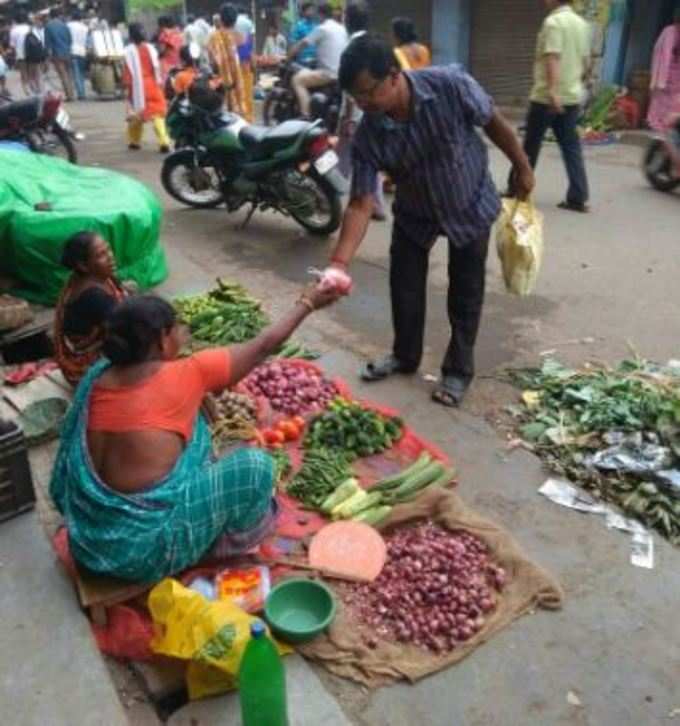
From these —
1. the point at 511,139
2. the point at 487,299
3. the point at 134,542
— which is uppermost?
the point at 511,139

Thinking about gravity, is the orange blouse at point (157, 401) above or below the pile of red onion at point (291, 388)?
above

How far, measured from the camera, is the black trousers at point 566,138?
7277mm

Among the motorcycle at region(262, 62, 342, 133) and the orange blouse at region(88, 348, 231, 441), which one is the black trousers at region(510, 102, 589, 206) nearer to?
the motorcycle at region(262, 62, 342, 133)

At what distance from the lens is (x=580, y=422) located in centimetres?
380

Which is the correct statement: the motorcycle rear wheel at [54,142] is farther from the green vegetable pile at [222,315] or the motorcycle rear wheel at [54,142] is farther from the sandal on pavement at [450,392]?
the sandal on pavement at [450,392]

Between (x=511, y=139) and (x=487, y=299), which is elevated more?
(x=511, y=139)

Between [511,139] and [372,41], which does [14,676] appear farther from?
[511,139]

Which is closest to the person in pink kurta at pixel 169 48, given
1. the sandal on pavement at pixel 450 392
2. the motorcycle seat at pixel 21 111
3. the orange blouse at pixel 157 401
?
the motorcycle seat at pixel 21 111

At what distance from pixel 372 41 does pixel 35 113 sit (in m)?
6.43

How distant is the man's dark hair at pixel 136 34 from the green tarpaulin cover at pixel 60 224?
5.00 metres

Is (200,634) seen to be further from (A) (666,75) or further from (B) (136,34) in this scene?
(A) (666,75)

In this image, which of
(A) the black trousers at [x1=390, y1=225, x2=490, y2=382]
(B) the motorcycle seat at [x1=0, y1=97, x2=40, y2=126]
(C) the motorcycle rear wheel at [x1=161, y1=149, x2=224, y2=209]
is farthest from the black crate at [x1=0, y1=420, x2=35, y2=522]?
(B) the motorcycle seat at [x1=0, y1=97, x2=40, y2=126]

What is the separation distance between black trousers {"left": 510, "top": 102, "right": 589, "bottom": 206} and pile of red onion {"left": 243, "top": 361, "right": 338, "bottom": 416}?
431cm

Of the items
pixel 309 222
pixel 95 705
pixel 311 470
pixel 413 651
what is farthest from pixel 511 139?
pixel 309 222
